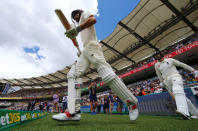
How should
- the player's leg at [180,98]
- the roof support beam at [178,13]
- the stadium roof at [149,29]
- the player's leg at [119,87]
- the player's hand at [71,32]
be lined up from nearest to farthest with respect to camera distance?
the player's hand at [71,32], the player's leg at [119,87], the player's leg at [180,98], the roof support beam at [178,13], the stadium roof at [149,29]

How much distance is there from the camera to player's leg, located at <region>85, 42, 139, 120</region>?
5.94 feet

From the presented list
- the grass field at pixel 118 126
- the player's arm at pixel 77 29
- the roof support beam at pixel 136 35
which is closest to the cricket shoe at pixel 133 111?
the grass field at pixel 118 126

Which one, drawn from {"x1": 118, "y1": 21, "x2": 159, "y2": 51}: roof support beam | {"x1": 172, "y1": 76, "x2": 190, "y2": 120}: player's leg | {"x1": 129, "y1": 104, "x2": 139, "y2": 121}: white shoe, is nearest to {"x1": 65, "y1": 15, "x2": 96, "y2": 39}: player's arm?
{"x1": 129, "y1": 104, "x2": 139, "y2": 121}: white shoe

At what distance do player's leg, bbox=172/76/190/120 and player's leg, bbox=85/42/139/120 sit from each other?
1.17 m

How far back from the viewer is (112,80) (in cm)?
180

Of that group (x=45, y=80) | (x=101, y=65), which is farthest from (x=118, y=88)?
(x=45, y=80)

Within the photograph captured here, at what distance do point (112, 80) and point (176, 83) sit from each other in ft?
5.87

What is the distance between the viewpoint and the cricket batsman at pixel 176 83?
93.7 inches

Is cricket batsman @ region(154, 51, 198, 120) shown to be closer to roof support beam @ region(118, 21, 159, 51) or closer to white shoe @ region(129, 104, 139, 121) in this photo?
white shoe @ region(129, 104, 139, 121)

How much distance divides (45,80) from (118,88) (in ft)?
130

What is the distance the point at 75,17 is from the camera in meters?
2.11

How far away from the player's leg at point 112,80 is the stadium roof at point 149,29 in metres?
12.2

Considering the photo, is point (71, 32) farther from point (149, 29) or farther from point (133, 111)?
point (149, 29)

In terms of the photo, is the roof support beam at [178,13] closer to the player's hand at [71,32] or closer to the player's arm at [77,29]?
the player's arm at [77,29]
